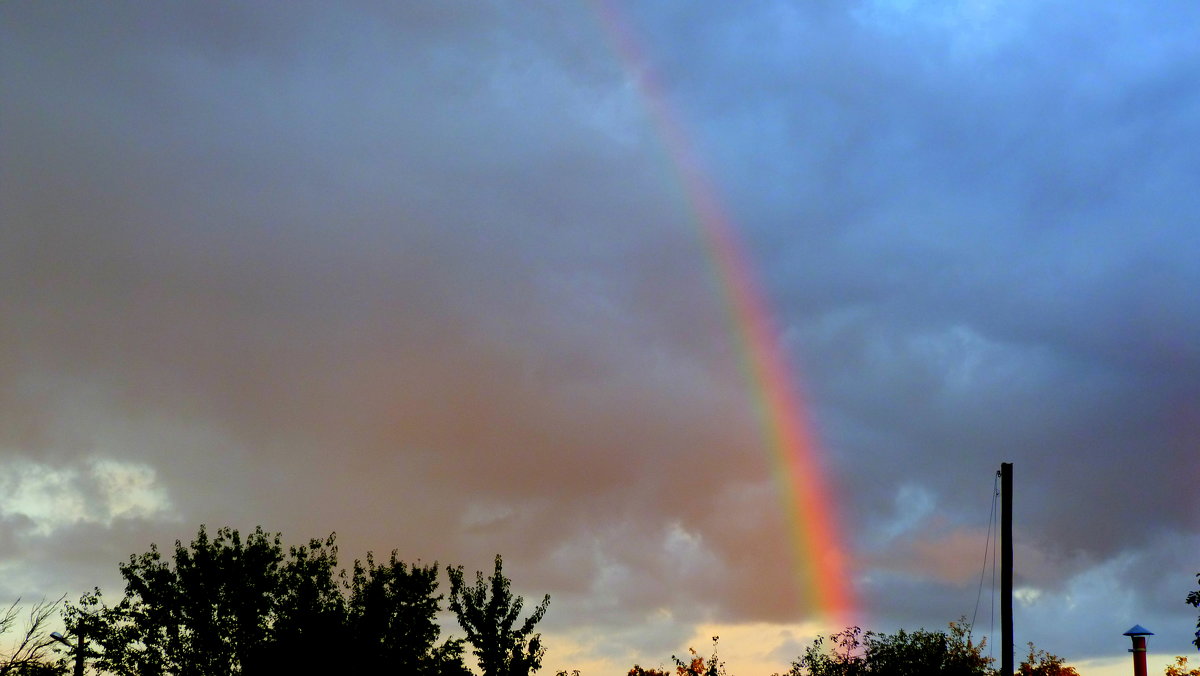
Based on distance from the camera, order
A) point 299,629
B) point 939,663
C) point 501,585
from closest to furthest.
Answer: point 299,629 < point 939,663 < point 501,585

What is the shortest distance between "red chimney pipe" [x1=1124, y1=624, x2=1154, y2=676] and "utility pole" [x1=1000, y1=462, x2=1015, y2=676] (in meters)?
13.7

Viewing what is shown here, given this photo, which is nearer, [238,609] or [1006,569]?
[1006,569]

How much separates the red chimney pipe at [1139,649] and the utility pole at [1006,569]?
44.8ft

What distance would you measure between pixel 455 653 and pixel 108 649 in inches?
751

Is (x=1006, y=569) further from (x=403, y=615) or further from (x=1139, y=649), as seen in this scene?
(x=403, y=615)

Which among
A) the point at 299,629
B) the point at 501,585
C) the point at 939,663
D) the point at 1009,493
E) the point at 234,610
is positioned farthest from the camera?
the point at 234,610

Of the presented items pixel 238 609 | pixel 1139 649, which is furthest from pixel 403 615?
pixel 1139 649

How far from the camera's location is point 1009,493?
1302 inches

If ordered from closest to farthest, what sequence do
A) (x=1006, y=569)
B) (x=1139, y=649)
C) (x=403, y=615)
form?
(x=1006, y=569) < (x=1139, y=649) < (x=403, y=615)

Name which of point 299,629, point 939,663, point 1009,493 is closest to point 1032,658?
point 939,663

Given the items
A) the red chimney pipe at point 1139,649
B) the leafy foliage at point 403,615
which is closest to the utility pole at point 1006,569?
the red chimney pipe at point 1139,649

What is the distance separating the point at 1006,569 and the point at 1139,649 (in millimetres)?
14017

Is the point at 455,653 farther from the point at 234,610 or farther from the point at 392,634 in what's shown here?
the point at 234,610

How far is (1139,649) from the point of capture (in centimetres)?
4194
